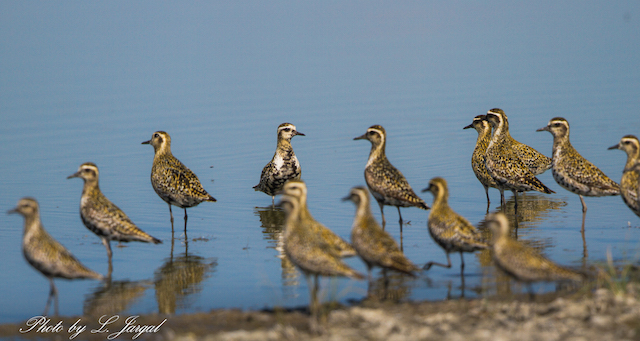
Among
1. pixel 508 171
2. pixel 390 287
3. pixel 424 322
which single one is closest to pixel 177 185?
pixel 390 287

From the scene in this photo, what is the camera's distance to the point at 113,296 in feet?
40.2

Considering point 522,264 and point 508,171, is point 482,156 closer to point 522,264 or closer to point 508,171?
point 508,171

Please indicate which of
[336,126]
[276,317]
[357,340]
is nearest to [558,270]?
[357,340]

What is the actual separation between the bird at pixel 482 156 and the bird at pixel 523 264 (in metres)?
7.32

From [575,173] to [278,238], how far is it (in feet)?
19.2

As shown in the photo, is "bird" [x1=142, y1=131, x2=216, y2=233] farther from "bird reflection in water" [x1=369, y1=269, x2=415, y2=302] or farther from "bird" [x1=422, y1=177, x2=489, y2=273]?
"bird" [x1=422, y1=177, x2=489, y2=273]

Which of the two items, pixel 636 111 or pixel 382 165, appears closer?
pixel 382 165

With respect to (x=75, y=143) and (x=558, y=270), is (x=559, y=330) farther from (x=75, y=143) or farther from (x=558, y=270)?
(x=75, y=143)

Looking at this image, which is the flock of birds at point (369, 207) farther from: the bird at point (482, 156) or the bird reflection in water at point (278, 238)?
the bird reflection in water at point (278, 238)

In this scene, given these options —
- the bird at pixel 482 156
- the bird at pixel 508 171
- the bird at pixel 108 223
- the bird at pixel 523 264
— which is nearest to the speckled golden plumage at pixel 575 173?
the bird at pixel 508 171

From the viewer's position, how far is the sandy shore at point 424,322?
9.08 metres

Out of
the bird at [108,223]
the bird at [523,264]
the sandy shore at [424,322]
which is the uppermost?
the bird at [108,223]

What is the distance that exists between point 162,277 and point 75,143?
1243cm

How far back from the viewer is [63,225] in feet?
54.8
